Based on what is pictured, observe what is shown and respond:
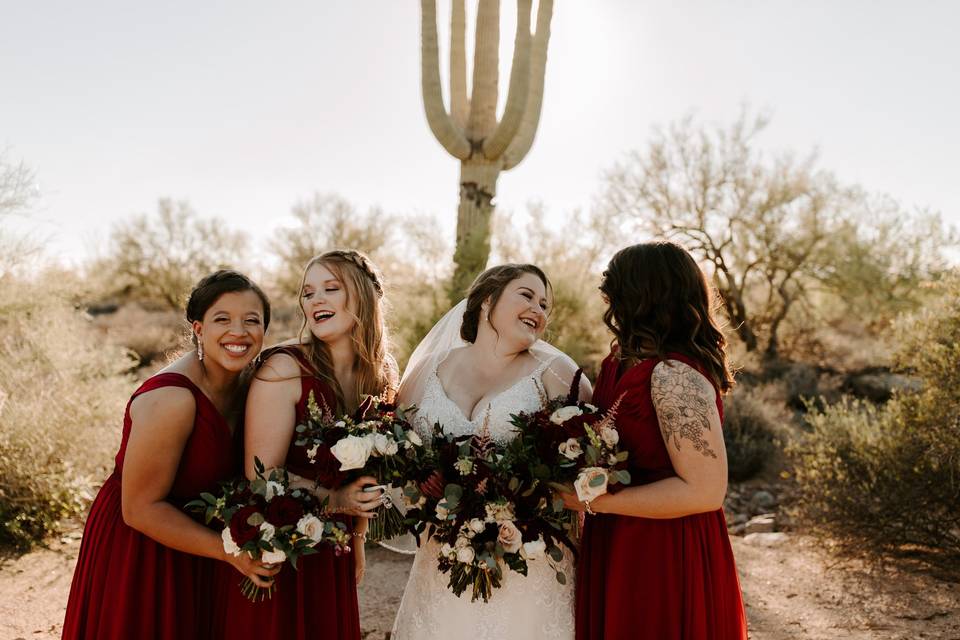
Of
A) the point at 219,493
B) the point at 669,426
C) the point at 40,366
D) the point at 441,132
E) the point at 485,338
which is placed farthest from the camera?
the point at 40,366

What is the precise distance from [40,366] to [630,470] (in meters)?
9.84

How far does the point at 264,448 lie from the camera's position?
8.84 ft

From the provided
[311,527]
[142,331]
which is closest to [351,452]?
[311,527]

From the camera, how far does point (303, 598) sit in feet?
8.97

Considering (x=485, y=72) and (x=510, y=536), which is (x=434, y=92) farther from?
(x=510, y=536)

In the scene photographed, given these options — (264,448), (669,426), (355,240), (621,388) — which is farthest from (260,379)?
(355,240)

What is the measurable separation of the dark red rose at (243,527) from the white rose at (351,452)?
336 mm

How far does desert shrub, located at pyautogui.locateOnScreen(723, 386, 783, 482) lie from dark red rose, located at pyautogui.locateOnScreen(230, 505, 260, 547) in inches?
323

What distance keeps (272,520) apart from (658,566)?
149 centimetres

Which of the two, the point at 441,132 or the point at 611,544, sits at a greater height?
the point at 441,132

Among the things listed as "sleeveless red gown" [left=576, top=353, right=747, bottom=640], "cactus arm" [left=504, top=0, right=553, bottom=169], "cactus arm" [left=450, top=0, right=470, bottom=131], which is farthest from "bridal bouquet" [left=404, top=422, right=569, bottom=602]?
"cactus arm" [left=450, top=0, right=470, bottom=131]

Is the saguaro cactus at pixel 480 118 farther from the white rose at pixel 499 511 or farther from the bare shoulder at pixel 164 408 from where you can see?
the white rose at pixel 499 511

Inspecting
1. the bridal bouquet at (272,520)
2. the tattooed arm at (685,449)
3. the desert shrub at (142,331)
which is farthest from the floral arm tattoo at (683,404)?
the desert shrub at (142,331)

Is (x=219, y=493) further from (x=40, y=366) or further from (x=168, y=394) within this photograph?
(x=40, y=366)
